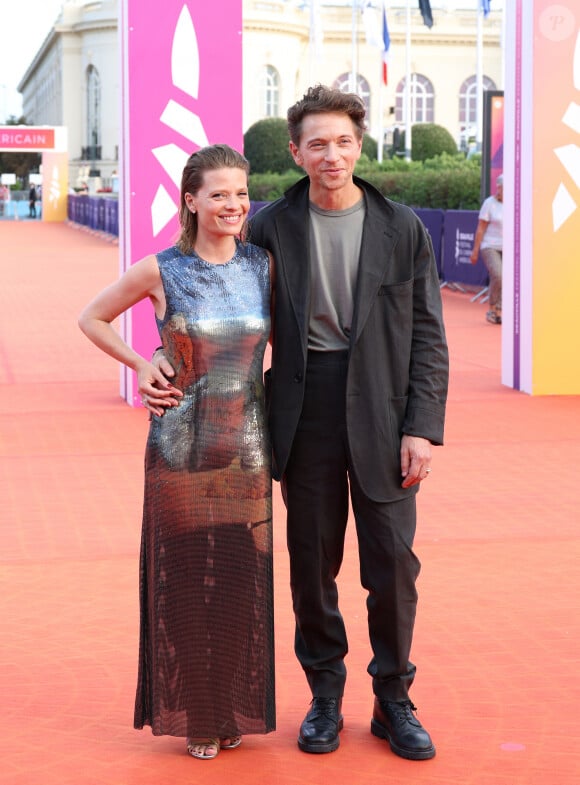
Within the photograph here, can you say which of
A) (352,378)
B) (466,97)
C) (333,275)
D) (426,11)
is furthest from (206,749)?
(466,97)

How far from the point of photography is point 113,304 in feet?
13.2

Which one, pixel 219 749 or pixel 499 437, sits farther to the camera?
pixel 499 437

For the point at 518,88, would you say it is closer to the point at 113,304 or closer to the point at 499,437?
the point at 499,437

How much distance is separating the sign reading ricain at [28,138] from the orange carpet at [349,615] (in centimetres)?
4834

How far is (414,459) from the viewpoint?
4027 mm

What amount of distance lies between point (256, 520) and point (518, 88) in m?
8.36

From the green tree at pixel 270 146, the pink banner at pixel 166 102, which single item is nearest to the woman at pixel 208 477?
the pink banner at pixel 166 102

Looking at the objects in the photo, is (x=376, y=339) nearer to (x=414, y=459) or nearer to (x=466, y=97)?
(x=414, y=459)

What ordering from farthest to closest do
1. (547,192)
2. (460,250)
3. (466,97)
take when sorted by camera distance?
(466,97) < (460,250) < (547,192)

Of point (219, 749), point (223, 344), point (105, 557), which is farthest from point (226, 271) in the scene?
point (105, 557)

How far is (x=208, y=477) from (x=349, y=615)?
186 centimetres

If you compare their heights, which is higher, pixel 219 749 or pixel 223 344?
pixel 223 344

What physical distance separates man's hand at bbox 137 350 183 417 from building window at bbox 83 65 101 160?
277 ft

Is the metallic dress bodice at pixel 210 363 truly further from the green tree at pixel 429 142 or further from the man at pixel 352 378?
the green tree at pixel 429 142
